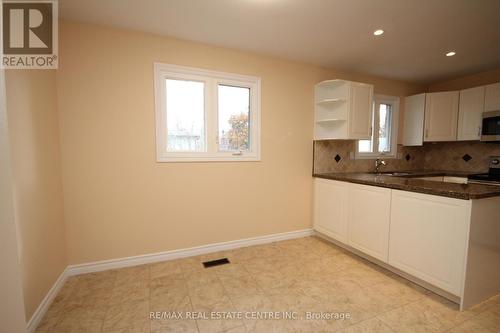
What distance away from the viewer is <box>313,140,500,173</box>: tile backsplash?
3275 millimetres

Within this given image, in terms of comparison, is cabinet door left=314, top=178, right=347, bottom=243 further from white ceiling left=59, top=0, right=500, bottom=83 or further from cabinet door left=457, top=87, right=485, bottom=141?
cabinet door left=457, top=87, right=485, bottom=141

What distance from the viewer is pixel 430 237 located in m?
1.85

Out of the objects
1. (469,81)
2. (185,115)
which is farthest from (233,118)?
(469,81)

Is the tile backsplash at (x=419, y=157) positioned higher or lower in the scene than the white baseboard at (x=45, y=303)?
higher

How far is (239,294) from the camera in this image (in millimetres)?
1913

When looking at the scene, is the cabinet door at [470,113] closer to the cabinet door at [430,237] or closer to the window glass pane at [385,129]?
the window glass pane at [385,129]

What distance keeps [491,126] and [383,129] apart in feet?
4.17

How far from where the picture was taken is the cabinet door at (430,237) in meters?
1.68

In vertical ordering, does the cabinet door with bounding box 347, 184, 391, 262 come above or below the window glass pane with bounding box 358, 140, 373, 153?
below

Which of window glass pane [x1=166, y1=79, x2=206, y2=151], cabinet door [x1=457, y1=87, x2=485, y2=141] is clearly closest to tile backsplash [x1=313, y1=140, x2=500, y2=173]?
cabinet door [x1=457, y1=87, x2=485, y2=141]

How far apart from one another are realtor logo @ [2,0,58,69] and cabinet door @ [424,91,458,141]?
469 cm

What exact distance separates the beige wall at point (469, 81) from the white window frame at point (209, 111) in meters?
3.43

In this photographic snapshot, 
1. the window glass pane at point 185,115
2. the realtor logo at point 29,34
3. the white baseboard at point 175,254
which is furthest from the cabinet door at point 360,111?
the realtor logo at point 29,34

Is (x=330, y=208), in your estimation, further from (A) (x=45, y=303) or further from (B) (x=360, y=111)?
(A) (x=45, y=303)
